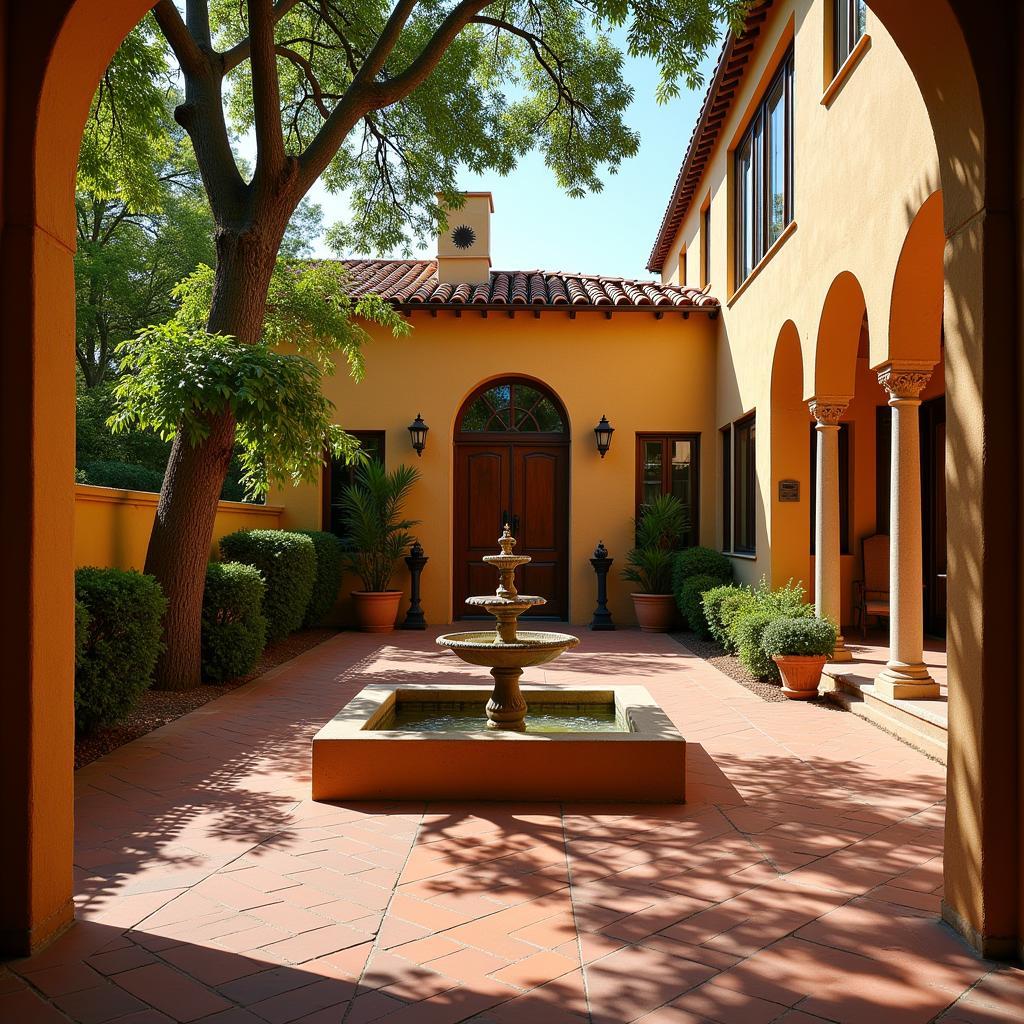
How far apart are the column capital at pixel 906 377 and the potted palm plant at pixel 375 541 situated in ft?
24.7

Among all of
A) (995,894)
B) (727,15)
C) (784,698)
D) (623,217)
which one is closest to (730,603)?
(784,698)

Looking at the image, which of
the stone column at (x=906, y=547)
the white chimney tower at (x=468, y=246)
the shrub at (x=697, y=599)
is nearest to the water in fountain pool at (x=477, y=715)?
the stone column at (x=906, y=547)

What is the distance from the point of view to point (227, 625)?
8.45m

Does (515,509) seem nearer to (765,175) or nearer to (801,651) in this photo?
(765,175)

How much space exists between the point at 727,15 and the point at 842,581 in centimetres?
683

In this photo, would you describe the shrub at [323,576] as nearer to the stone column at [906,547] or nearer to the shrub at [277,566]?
the shrub at [277,566]

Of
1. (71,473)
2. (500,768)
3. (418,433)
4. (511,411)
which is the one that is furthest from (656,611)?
(71,473)

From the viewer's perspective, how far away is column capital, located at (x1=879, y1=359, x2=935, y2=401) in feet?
22.5

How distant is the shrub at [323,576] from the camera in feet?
39.9

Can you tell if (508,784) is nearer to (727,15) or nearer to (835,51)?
(727,15)

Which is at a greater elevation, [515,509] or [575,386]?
[575,386]

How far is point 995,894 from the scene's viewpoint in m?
3.01

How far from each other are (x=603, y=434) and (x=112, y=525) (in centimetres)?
752

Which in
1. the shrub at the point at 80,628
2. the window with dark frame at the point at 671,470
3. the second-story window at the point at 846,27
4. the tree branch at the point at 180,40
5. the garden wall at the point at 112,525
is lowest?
the shrub at the point at 80,628
